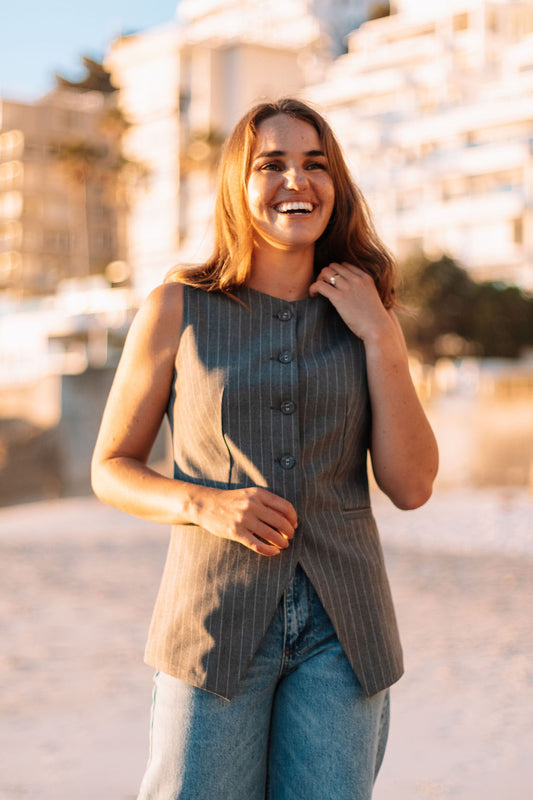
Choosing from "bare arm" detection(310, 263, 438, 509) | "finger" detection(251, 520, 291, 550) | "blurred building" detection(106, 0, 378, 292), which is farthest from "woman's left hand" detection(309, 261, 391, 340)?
"blurred building" detection(106, 0, 378, 292)

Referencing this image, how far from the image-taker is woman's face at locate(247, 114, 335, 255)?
205cm

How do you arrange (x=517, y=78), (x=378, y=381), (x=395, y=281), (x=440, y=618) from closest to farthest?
(x=378, y=381) → (x=395, y=281) → (x=440, y=618) → (x=517, y=78)

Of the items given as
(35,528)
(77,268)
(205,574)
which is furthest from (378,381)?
(77,268)

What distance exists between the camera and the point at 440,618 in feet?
22.1

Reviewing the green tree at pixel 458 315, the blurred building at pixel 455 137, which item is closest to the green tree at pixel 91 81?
the blurred building at pixel 455 137

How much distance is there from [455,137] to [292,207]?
2201 inches

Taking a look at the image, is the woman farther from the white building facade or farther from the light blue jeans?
the white building facade

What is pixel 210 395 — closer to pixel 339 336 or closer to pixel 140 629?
pixel 339 336

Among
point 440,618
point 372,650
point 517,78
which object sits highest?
point 517,78

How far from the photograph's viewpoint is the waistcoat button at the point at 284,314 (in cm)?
203

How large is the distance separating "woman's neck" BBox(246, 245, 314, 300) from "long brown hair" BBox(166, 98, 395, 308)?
1.7 inches

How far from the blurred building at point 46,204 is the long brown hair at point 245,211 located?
91.5 metres

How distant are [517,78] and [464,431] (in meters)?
34.3

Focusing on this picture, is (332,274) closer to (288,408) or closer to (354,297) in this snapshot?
(354,297)
